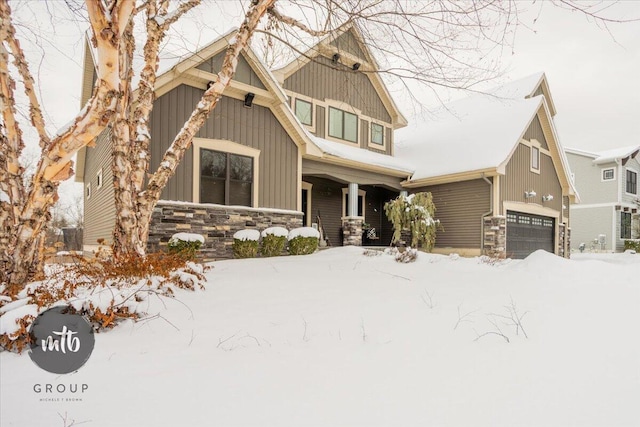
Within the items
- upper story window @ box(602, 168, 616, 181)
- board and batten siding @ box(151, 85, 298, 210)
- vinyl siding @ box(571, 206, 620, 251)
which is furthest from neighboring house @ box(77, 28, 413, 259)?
upper story window @ box(602, 168, 616, 181)

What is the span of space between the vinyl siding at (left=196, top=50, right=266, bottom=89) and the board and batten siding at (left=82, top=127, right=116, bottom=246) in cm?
262

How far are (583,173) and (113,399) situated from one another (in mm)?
29818

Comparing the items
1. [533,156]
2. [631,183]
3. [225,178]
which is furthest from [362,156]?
[631,183]

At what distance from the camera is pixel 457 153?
501 inches

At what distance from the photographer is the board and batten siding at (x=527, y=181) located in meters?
12.3

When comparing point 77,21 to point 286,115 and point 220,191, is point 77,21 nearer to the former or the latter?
point 220,191

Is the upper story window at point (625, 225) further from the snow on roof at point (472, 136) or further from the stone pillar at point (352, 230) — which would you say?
the stone pillar at point (352, 230)

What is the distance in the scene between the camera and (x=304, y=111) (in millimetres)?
11383

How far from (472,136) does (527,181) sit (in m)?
2.73

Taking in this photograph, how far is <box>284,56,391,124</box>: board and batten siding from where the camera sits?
11281mm

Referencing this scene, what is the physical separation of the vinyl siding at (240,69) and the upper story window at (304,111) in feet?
9.14

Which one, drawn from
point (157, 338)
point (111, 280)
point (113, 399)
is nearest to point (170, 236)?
point (111, 280)

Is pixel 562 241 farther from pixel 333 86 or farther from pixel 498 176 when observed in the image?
pixel 333 86

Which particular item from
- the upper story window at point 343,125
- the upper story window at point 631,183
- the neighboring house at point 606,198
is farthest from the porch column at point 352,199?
the upper story window at point 631,183
